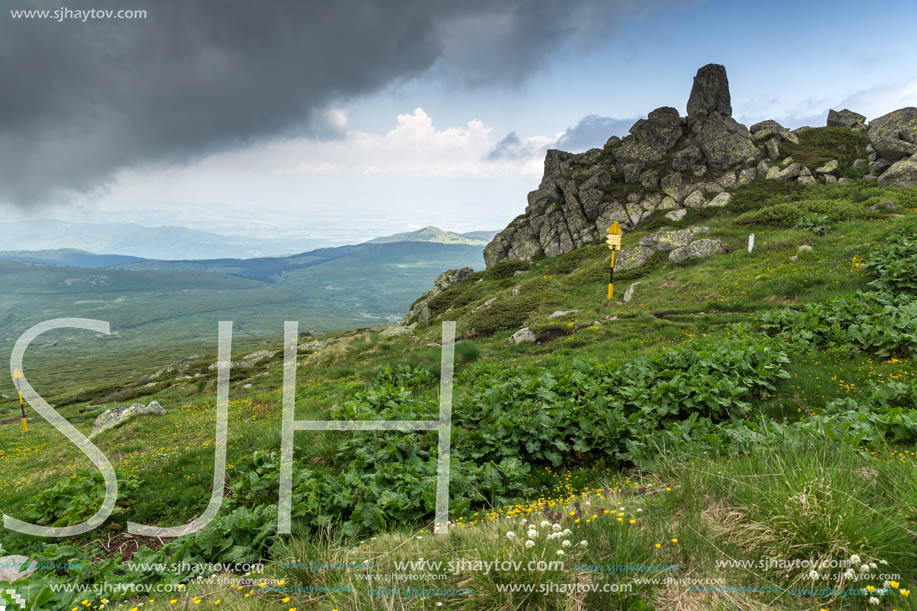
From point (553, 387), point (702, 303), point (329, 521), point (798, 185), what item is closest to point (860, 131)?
point (798, 185)

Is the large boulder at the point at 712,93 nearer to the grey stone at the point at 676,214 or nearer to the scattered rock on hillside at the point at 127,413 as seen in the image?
the grey stone at the point at 676,214

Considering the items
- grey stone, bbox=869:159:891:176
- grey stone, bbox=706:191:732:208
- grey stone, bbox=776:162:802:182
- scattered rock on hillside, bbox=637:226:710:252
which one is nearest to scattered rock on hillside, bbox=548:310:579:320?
scattered rock on hillside, bbox=637:226:710:252

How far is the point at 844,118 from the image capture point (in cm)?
5653

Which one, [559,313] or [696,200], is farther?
[696,200]

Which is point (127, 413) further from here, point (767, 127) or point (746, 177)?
point (767, 127)

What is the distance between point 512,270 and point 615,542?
46.9 m

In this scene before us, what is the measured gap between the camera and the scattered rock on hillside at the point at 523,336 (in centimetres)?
2073

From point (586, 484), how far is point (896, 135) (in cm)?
5635

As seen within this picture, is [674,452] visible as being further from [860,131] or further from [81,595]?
[860,131]

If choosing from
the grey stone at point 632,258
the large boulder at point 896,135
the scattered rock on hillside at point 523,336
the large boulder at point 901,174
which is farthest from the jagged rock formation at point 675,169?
the scattered rock on hillside at point 523,336

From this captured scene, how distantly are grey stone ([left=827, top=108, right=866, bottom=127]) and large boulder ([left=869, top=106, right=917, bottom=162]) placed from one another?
1768 centimetres

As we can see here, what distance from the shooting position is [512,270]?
49750 mm

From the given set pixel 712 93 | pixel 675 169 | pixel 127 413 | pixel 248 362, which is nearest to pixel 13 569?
pixel 127 413

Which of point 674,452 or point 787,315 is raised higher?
point 787,315
